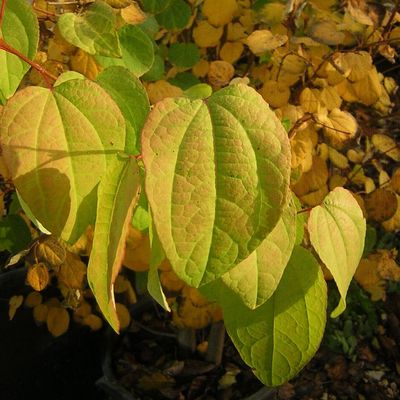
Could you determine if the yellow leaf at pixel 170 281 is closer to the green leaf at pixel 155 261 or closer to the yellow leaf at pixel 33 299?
the yellow leaf at pixel 33 299

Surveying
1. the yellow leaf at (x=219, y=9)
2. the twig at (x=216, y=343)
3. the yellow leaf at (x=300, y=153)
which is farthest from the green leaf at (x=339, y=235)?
the twig at (x=216, y=343)

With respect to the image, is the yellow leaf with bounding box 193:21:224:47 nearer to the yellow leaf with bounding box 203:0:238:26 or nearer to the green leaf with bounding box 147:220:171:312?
the yellow leaf with bounding box 203:0:238:26

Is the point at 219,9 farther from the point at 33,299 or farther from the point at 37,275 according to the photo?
the point at 33,299

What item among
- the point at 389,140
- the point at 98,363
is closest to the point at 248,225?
the point at 389,140

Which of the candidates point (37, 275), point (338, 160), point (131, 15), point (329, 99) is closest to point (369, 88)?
point (329, 99)

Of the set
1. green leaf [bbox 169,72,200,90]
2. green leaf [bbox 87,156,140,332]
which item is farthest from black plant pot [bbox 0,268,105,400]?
green leaf [bbox 87,156,140,332]

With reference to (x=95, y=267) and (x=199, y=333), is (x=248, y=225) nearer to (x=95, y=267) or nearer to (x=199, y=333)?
(x=95, y=267)
